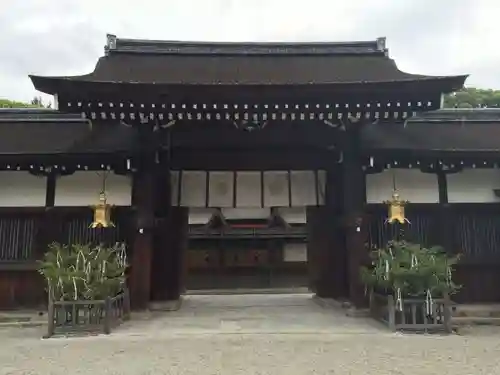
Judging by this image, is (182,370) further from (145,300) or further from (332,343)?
(145,300)

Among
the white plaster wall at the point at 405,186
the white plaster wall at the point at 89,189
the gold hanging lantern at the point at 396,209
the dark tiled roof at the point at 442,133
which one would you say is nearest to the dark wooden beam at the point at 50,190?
the white plaster wall at the point at 89,189

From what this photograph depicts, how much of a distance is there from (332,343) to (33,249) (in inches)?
238

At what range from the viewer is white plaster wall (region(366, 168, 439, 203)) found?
31.1ft

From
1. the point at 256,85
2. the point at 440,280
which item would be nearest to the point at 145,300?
the point at 256,85

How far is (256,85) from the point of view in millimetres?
7930

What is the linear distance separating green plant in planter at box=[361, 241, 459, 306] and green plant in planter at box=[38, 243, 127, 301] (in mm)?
4299

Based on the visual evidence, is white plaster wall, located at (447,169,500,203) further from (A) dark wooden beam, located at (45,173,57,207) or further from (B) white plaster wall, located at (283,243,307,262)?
(B) white plaster wall, located at (283,243,307,262)

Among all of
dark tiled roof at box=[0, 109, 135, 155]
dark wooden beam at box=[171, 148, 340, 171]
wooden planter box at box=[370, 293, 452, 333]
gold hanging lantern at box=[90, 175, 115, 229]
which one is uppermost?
dark tiled roof at box=[0, 109, 135, 155]

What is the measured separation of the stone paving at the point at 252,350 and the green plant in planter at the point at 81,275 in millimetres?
670

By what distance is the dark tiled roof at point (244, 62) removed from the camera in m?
10.0

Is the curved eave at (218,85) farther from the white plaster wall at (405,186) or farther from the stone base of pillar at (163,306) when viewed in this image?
the stone base of pillar at (163,306)

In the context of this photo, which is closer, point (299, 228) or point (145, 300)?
point (145, 300)

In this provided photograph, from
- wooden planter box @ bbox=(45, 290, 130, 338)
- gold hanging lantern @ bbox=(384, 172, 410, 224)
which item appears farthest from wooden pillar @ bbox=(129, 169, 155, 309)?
gold hanging lantern @ bbox=(384, 172, 410, 224)

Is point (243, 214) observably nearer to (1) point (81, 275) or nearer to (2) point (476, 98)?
(1) point (81, 275)
